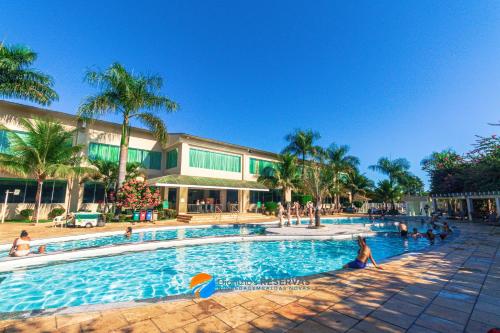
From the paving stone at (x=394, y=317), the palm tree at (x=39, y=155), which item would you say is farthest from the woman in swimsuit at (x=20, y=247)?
the paving stone at (x=394, y=317)

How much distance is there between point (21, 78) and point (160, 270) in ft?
53.8

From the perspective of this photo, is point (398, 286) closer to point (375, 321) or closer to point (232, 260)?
point (375, 321)

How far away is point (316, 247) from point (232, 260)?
4.67 m

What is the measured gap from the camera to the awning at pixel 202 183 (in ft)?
60.5

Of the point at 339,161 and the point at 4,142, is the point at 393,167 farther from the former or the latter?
the point at 4,142

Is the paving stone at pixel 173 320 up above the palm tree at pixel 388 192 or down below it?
below

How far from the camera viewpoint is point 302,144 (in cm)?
2770

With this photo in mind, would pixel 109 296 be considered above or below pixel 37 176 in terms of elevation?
below

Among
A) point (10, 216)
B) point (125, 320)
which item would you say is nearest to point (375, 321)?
point (125, 320)

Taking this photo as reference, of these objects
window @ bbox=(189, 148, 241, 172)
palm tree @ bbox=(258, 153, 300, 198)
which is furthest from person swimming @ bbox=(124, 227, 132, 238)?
palm tree @ bbox=(258, 153, 300, 198)

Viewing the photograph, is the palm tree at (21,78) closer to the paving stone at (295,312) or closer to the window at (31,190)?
the window at (31,190)

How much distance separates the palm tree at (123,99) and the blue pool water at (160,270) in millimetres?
10419

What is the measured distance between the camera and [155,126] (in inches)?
743

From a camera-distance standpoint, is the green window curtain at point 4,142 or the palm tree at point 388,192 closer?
the green window curtain at point 4,142
